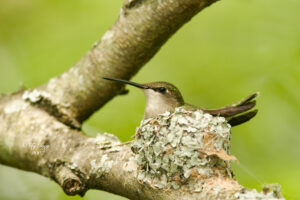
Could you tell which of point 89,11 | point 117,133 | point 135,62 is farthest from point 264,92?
point 89,11

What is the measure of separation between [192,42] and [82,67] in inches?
106

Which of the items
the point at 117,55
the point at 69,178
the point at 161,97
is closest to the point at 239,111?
the point at 161,97

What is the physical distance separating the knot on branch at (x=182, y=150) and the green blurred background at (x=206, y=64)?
1677mm

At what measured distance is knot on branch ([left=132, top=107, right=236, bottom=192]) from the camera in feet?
9.02

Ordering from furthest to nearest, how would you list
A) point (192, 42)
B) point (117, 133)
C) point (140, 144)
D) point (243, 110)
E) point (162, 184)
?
point (192, 42) < point (117, 133) < point (243, 110) < point (140, 144) < point (162, 184)

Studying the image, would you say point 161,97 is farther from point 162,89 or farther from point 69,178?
point 69,178

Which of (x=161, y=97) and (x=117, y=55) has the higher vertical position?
(x=117, y=55)

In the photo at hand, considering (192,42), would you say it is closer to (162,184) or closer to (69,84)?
(69,84)

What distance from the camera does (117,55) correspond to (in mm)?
4020

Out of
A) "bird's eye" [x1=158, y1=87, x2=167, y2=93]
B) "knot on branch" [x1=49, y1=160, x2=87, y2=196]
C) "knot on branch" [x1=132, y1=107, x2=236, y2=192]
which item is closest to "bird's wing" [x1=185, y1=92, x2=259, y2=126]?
"knot on branch" [x1=132, y1=107, x2=236, y2=192]

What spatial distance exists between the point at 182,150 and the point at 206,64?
10.7ft

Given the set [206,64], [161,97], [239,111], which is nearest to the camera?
[239,111]

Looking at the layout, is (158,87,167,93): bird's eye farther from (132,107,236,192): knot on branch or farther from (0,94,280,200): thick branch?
(0,94,280,200): thick branch

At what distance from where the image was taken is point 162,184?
278 centimetres
